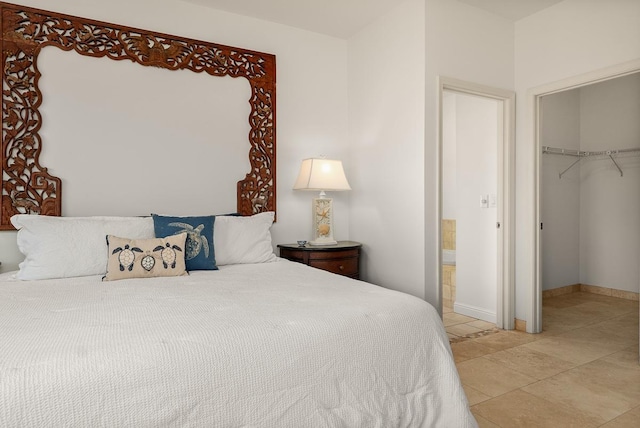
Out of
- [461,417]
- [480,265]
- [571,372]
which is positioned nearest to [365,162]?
[480,265]

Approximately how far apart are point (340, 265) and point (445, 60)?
5.87ft

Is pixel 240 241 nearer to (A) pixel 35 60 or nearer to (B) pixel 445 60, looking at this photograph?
(A) pixel 35 60

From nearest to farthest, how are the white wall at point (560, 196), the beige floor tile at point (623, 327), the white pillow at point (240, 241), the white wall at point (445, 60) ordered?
1. the white pillow at point (240, 241)
2. the white wall at point (445, 60)
3. the beige floor tile at point (623, 327)
4. the white wall at point (560, 196)

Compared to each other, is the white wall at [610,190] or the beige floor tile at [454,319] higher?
the white wall at [610,190]

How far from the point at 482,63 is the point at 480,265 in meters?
1.77

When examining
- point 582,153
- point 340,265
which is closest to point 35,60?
→ point 340,265

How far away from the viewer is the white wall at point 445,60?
3.17 meters

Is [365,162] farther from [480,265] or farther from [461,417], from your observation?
[461,417]

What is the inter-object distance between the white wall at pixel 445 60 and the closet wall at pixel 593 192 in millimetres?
1592

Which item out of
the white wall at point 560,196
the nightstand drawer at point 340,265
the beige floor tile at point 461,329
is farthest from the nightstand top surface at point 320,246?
the white wall at point 560,196

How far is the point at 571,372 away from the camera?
2693 mm

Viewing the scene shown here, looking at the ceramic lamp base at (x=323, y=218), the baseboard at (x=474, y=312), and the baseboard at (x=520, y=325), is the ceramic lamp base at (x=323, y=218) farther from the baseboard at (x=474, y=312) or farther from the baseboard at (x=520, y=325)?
the baseboard at (x=520, y=325)

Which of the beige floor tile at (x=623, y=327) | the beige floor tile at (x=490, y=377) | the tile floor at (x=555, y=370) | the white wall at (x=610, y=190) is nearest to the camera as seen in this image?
the tile floor at (x=555, y=370)

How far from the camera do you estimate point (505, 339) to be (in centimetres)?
338
